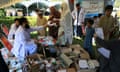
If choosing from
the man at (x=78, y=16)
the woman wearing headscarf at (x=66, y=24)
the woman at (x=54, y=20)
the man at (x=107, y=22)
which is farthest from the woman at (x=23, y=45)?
the man at (x=78, y=16)

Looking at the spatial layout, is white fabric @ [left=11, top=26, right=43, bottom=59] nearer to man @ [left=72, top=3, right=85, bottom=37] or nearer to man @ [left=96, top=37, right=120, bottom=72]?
man @ [left=96, top=37, right=120, bottom=72]

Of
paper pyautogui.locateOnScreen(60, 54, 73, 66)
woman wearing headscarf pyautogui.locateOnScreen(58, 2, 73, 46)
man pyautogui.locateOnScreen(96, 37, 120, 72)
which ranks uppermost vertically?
man pyautogui.locateOnScreen(96, 37, 120, 72)

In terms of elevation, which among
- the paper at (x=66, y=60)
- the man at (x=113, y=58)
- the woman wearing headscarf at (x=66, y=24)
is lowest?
the paper at (x=66, y=60)

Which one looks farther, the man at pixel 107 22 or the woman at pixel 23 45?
the man at pixel 107 22

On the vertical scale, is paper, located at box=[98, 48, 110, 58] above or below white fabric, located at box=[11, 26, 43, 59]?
above

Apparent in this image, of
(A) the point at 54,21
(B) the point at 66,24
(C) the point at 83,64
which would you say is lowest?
(C) the point at 83,64

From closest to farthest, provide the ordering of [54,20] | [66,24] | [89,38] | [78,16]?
[89,38] → [66,24] → [54,20] → [78,16]

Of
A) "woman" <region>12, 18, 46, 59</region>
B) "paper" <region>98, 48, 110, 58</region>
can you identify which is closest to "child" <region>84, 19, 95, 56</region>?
"woman" <region>12, 18, 46, 59</region>

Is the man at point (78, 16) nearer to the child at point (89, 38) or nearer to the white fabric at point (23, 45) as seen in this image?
the child at point (89, 38)

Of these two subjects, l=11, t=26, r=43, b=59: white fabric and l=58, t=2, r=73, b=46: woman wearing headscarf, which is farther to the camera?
l=58, t=2, r=73, b=46: woman wearing headscarf

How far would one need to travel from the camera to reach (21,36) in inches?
288

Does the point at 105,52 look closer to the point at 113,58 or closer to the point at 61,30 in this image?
the point at 113,58

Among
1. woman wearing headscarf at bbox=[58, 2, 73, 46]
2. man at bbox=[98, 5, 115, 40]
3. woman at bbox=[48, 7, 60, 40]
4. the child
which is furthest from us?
woman at bbox=[48, 7, 60, 40]

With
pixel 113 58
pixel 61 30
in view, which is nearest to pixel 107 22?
pixel 61 30
